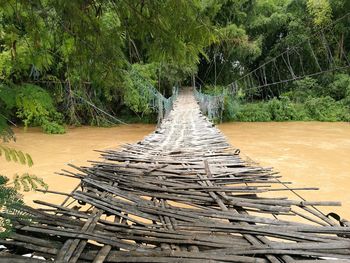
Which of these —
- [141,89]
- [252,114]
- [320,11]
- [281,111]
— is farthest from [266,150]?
[320,11]

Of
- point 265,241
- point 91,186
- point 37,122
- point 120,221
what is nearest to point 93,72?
point 91,186

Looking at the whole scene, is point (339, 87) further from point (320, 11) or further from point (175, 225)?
point (175, 225)

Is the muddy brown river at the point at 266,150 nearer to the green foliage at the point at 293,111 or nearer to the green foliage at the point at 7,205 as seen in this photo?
the green foliage at the point at 293,111

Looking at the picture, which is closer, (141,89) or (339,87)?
(141,89)

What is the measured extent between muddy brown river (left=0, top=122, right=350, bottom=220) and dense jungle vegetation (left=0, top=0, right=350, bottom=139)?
66 cm

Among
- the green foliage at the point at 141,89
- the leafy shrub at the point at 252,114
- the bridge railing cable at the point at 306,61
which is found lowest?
the leafy shrub at the point at 252,114

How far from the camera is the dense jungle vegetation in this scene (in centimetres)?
130

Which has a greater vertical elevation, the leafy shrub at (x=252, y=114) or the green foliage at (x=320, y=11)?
the green foliage at (x=320, y=11)

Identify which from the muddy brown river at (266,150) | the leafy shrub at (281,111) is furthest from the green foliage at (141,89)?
the leafy shrub at (281,111)

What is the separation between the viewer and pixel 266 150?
316 inches

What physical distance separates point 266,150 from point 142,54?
6.13m

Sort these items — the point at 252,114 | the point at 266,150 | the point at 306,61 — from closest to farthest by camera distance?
the point at 266,150
the point at 252,114
the point at 306,61

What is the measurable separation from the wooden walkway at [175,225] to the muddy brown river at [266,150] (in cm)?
329

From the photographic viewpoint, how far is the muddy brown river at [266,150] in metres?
5.48
